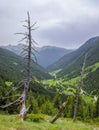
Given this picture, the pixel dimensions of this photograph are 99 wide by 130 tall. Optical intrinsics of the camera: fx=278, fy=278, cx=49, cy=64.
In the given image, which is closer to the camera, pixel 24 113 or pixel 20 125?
pixel 20 125

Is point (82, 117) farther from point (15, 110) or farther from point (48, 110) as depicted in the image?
point (15, 110)

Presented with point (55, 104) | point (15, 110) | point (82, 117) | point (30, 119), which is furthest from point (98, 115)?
point (30, 119)

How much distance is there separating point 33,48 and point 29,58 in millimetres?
1099

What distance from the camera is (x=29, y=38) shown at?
28.0 metres

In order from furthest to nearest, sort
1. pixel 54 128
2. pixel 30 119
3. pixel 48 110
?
1. pixel 48 110
2. pixel 30 119
3. pixel 54 128

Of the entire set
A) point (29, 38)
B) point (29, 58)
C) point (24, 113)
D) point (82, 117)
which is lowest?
point (82, 117)

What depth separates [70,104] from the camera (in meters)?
89.9

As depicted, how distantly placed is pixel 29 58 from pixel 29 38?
2022 mm

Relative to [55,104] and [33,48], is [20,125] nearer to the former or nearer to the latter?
[33,48]

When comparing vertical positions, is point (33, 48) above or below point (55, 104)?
above

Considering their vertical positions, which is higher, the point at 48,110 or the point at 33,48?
the point at 33,48

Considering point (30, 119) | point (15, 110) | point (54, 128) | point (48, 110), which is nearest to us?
point (54, 128)

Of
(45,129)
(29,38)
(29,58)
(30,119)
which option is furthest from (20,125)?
(29,38)

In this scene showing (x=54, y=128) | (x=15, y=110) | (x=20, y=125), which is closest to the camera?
(x=20, y=125)
